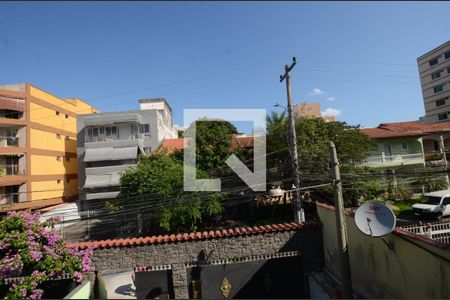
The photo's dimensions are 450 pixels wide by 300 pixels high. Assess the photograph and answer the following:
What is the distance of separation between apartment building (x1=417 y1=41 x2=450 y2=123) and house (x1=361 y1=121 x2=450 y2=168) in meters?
5.26

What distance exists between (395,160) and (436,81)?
1107cm

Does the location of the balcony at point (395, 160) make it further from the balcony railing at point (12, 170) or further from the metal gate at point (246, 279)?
the balcony railing at point (12, 170)

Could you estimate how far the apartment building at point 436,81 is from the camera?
28.8 m

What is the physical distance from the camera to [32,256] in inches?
376

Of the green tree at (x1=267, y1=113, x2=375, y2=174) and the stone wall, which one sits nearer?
the stone wall

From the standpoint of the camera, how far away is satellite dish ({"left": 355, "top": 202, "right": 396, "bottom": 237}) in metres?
7.35

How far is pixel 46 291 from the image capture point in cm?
1067

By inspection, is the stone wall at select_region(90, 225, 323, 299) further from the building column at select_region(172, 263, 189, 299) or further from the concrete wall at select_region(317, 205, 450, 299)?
the concrete wall at select_region(317, 205, 450, 299)

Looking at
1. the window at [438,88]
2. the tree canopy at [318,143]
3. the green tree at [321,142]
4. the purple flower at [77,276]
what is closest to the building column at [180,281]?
the purple flower at [77,276]

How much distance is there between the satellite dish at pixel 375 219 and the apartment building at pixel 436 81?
90.2 ft

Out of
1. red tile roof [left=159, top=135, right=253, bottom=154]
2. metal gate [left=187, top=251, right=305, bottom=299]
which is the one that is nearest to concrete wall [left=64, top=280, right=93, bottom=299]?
metal gate [left=187, top=251, right=305, bottom=299]

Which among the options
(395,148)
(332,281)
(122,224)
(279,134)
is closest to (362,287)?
(332,281)

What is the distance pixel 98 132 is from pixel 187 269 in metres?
23.3

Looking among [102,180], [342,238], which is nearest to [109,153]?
[102,180]
